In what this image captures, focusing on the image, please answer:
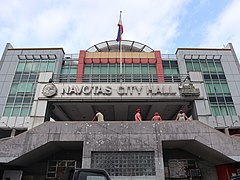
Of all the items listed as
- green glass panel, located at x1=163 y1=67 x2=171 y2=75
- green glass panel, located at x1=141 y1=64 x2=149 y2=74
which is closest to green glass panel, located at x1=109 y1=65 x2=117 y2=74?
green glass panel, located at x1=141 y1=64 x2=149 y2=74

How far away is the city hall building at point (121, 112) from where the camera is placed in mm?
10859

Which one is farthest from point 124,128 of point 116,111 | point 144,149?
point 116,111

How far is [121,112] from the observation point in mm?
19922

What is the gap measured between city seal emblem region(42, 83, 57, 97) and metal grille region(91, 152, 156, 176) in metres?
8.02

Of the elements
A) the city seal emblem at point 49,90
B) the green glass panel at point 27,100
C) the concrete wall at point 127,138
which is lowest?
the concrete wall at point 127,138

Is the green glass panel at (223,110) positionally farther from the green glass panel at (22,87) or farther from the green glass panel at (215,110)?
the green glass panel at (22,87)

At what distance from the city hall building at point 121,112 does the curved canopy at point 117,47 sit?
15 centimetres

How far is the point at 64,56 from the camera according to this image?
2856cm

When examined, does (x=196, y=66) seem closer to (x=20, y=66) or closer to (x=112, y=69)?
(x=112, y=69)

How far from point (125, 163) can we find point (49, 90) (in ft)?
32.2

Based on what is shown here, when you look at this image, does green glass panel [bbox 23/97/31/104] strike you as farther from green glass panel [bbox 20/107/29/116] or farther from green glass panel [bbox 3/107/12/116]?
green glass panel [bbox 3/107/12/116]

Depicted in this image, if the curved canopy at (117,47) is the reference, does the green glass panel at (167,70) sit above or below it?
below

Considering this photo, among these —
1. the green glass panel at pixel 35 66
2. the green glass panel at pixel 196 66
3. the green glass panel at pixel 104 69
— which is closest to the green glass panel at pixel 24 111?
the green glass panel at pixel 35 66

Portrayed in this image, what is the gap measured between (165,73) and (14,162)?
20588 mm
